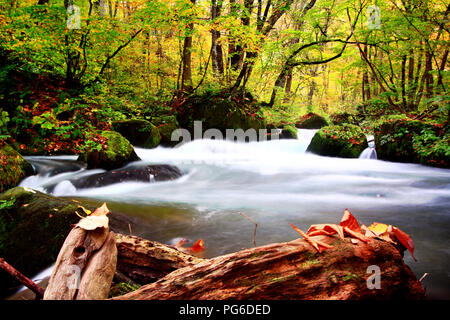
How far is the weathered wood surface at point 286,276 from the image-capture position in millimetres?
1240

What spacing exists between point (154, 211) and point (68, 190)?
232cm

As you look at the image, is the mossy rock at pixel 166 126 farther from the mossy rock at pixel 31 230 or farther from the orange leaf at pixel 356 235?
the orange leaf at pixel 356 235

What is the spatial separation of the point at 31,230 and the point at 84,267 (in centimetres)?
180

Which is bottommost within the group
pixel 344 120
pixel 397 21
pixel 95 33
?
pixel 344 120

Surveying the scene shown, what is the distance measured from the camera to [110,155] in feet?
21.0

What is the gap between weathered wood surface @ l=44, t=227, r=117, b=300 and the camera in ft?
3.95

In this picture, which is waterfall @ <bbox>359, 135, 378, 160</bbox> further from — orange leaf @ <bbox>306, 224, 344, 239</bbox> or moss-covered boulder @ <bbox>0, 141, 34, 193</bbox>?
moss-covered boulder @ <bbox>0, 141, 34, 193</bbox>

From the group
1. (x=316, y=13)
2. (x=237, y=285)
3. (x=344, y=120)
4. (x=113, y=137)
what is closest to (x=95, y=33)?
(x=113, y=137)

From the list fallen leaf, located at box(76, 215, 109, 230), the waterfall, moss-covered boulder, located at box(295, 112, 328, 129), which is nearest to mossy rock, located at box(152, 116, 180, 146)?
the waterfall

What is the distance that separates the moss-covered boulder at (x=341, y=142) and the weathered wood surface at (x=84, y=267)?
10237mm

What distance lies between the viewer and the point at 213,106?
11.4 metres

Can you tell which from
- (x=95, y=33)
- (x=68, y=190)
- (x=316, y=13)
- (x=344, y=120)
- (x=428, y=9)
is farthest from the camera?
(x=344, y=120)

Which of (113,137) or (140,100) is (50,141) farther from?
(140,100)

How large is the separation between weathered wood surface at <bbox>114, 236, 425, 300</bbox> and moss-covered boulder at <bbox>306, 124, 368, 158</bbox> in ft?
30.9
